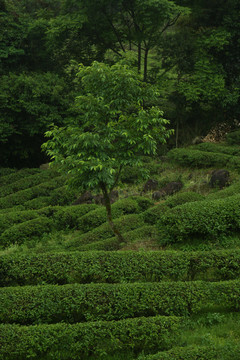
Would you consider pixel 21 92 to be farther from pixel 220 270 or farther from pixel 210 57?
pixel 220 270

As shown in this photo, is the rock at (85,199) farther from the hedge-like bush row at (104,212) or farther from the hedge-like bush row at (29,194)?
the hedge-like bush row at (104,212)

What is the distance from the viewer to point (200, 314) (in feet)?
22.7

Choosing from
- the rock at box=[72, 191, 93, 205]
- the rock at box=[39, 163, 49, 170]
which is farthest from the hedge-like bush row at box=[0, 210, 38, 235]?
the rock at box=[39, 163, 49, 170]

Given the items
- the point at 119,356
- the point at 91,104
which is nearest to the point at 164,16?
the point at 91,104

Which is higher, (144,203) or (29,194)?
(29,194)

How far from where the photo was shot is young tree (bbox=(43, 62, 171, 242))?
29.5ft

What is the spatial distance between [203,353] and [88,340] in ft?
6.21

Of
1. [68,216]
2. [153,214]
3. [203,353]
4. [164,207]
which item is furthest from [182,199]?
[203,353]

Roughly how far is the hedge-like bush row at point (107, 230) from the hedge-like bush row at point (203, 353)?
6.54 meters

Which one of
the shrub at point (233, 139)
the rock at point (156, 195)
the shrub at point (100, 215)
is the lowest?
the shrub at point (100, 215)

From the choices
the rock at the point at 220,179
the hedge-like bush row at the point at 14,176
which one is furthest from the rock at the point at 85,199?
the hedge-like bush row at the point at 14,176

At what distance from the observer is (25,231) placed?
13461 mm

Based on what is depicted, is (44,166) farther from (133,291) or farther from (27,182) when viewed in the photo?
(133,291)

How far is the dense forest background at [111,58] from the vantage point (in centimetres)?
2188
